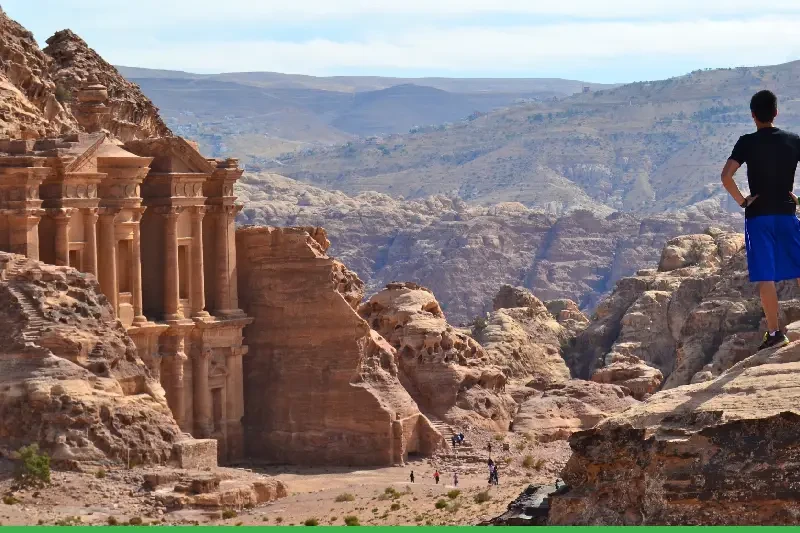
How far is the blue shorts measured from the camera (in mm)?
22359

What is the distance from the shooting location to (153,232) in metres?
57.9

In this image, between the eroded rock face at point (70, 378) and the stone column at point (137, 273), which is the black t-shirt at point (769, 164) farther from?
the stone column at point (137, 273)

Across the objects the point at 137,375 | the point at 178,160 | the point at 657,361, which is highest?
the point at 178,160

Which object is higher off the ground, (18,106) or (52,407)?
(18,106)

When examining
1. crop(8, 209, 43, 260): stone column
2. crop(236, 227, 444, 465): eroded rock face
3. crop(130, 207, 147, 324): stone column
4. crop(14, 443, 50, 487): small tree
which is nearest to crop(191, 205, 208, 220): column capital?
crop(130, 207, 147, 324): stone column

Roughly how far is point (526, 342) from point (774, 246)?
59163 mm

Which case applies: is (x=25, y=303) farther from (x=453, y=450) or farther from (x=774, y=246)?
(x=774, y=246)

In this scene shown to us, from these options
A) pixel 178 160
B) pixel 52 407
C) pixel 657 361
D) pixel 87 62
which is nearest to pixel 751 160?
pixel 52 407

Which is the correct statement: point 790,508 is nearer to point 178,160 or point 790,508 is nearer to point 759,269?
point 759,269

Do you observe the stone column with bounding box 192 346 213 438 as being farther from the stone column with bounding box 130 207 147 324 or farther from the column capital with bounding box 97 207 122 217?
the column capital with bounding box 97 207 122 217

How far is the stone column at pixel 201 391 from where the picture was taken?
5800 centimetres

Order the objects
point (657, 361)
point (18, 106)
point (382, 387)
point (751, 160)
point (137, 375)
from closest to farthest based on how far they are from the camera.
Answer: point (751, 160), point (137, 375), point (18, 106), point (382, 387), point (657, 361)

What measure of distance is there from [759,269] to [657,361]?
63684 mm

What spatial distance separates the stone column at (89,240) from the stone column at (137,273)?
77.8 inches
